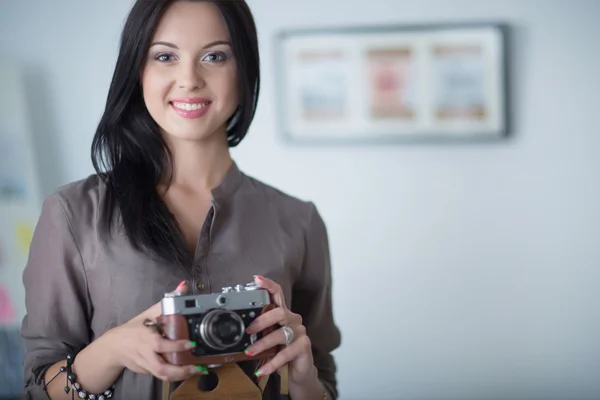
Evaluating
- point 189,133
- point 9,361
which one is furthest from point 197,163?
point 9,361

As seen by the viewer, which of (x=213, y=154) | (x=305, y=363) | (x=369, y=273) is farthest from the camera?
(x=369, y=273)

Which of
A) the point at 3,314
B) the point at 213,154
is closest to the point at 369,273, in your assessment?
the point at 3,314

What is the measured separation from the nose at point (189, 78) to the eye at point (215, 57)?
3 cm

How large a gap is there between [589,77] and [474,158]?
0.40m

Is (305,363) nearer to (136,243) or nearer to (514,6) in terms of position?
(136,243)

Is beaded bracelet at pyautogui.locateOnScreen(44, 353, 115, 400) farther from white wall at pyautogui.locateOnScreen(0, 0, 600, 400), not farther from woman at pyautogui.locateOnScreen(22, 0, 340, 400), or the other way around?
white wall at pyautogui.locateOnScreen(0, 0, 600, 400)

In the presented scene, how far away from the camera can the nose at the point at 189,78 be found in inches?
40.5

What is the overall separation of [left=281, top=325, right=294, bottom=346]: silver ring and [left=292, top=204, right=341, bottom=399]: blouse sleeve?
0.71 ft

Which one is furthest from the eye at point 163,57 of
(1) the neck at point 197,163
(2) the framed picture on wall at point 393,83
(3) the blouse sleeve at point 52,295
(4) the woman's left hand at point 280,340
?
(2) the framed picture on wall at point 393,83

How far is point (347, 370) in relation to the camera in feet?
7.99

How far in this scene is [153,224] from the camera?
105 centimetres

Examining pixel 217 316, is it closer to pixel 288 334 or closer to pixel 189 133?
pixel 288 334

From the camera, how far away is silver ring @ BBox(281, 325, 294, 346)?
3.16 feet

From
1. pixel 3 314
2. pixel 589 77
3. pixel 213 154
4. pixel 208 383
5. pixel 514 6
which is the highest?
pixel 514 6
